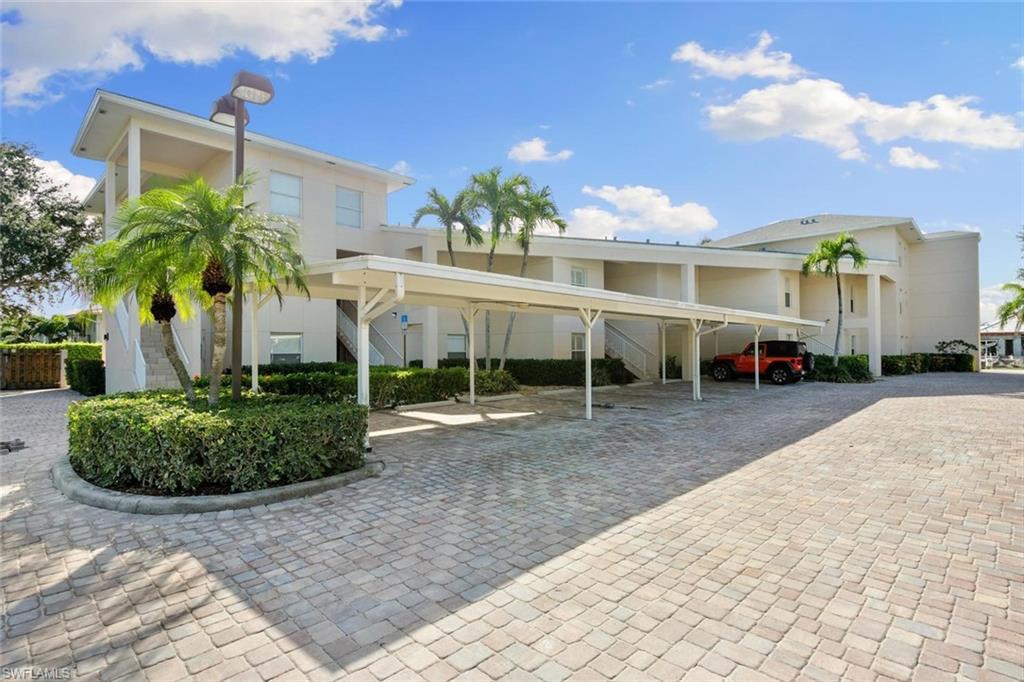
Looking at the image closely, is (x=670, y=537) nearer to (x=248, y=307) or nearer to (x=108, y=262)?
(x=108, y=262)

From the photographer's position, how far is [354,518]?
5152 mm

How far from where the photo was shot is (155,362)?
13.5 m

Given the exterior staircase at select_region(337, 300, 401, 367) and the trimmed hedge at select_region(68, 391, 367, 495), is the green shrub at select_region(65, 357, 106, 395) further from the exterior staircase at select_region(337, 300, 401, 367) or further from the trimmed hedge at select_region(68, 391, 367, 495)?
the trimmed hedge at select_region(68, 391, 367, 495)

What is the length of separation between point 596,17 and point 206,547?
1102cm

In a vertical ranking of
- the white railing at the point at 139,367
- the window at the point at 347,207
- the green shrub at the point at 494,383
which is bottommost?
the green shrub at the point at 494,383

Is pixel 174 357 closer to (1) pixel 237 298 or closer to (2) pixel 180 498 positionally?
(1) pixel 237 298

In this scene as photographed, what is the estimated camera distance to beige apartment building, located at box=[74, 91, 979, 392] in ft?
47.3

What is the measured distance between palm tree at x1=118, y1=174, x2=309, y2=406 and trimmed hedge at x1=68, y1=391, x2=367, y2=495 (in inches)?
71.7

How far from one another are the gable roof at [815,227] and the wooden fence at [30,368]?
37161 millimetres

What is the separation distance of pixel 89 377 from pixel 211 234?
14576 millimetres

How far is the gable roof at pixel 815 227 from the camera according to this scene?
28688mm

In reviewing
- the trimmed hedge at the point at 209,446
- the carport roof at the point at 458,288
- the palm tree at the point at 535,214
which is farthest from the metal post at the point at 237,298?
the palm tree at the point at 535,214

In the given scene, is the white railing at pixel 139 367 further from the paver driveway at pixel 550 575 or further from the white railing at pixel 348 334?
the white railing at pixel 348 334

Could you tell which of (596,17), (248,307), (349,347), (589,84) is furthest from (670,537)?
(349,347)
